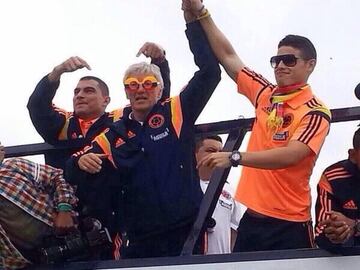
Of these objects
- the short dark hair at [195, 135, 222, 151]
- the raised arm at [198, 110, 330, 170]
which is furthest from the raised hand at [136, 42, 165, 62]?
the raised arm at [198, 110, 330, 170]

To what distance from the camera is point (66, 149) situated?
16.9 ft

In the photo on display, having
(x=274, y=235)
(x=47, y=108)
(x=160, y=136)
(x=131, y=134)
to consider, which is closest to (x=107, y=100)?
(x=47, y=108)

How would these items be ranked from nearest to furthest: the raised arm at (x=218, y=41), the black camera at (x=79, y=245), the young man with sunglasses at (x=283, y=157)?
the young man with sunglasses at (x=283, y=157) < the black camera at (x=79, y=245) < the raised arm at (x=218, y=41)

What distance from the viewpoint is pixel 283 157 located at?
4199 mm

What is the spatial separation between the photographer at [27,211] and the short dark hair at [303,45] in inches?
53.3

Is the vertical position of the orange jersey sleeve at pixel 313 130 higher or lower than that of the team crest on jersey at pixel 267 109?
lower

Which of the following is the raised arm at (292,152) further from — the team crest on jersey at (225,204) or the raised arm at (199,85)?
the team crest on jersey at (225,204)

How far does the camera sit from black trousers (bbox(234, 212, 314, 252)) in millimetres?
4363

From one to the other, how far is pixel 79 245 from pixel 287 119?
3.97ft

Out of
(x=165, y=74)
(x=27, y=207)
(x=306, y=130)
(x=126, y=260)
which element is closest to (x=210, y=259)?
(x=126, y=260)

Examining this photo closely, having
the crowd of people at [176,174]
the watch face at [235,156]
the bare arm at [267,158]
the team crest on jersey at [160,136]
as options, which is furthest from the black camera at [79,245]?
the watch face at [235,156]

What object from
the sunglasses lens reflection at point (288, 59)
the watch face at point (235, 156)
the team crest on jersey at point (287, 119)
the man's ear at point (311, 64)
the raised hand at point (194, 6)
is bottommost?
the watch face at point (235, 156)

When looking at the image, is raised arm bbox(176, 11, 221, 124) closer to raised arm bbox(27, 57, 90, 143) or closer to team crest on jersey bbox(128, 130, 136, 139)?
team crest on jersey bbox(128, 130, 136, 139)

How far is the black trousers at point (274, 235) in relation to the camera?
436 centimetres
